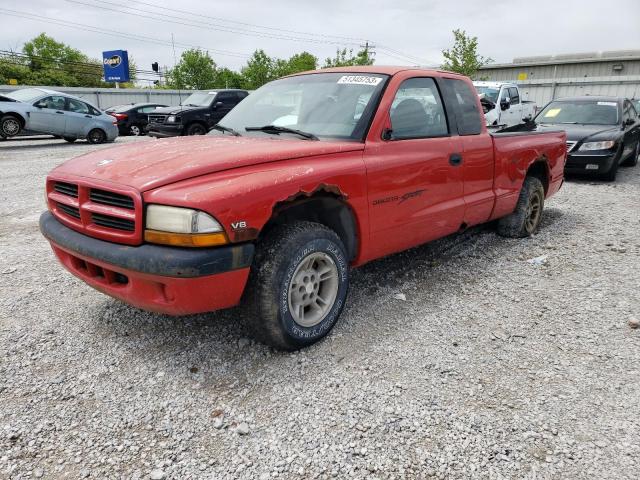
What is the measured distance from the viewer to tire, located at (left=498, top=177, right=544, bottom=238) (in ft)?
17.1

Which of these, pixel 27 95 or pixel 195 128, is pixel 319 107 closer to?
pixel 195 128

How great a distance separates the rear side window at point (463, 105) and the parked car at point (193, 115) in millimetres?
11053

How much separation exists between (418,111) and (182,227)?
2.18m

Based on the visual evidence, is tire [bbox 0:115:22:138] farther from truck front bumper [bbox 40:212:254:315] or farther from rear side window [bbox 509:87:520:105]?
rear side window [bbox 509:87:520:105]

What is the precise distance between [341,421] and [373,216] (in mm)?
1382

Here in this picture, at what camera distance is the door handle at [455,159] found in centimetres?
388

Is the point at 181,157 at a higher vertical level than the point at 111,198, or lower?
higher

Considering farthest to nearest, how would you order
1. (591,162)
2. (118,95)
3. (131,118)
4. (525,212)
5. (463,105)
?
1. (118,95)
2. (131,118)
3. (591,162)
4. (525,212)
5. (463,105)

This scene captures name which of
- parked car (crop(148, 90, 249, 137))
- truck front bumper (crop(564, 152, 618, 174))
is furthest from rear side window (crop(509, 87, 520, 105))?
parked car (crop(148, 90, 249, 137))

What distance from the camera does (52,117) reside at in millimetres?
14109

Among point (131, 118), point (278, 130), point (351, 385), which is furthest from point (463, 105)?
point (131, 118)

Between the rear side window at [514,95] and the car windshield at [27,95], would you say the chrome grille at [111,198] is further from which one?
the rear side window at [514,95]

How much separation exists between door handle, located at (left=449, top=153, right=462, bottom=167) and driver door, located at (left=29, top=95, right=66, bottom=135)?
45.3 ft

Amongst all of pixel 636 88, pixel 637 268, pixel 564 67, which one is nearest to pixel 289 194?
pixel 637 268
